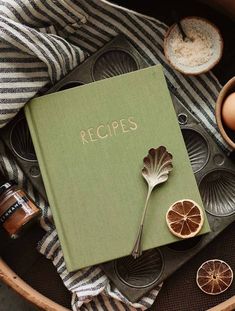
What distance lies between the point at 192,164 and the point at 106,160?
0.16m

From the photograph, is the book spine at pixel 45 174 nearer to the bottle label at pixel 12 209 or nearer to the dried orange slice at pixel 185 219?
the bottle label at pixel 12 209

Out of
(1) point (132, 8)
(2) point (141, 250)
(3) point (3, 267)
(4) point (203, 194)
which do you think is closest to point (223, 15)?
(1) point (132, 8)

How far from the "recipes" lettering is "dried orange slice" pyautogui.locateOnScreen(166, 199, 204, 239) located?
15 cm

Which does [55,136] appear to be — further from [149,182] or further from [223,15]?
[223,15]

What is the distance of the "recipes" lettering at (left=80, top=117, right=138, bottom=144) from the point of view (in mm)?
1058

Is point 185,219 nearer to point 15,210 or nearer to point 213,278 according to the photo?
point 213,278

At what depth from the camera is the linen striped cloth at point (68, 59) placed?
3.45 feet

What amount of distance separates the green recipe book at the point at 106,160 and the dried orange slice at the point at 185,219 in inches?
0.5

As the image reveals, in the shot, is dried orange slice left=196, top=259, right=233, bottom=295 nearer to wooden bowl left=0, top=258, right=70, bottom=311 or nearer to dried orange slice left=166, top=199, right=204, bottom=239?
dried orange slice left=166, top=199, right=204, bottom=239

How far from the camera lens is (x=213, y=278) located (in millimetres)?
1087

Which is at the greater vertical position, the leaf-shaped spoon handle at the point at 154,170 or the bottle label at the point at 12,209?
the bottle label at the point at 12,209

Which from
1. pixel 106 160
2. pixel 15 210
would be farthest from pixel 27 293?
pixel 106 160

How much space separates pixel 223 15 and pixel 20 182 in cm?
46

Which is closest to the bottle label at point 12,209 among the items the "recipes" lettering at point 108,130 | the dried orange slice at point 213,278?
the "recipes" lettering at point 108,130
